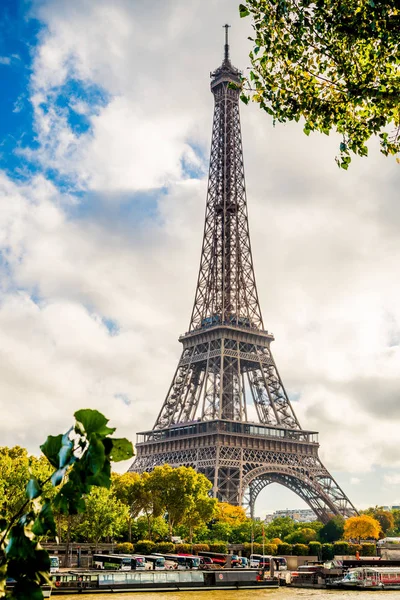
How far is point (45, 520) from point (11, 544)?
301mm

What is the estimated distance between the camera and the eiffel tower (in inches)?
3890

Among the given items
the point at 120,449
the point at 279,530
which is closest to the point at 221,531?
the point at 279,530

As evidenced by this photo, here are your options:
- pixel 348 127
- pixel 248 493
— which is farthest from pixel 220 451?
pixel 348 127

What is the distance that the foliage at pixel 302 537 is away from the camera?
9469cm

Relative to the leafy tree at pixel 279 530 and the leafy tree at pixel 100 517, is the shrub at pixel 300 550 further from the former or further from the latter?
the leafy tree at pixel 100 517

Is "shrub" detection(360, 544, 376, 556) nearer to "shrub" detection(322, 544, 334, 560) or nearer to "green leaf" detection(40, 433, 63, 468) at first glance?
"shrub" detection(322, 544, 334, 560)

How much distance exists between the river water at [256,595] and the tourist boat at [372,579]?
2215 millimetres

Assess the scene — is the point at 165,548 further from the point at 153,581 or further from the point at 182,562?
the point at 153,581

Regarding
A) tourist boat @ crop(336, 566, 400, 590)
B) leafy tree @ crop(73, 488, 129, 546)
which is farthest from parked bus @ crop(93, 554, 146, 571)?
tourist boat @ crop(336, 566, 400, 590)

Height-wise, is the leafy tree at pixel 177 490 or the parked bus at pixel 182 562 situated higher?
the leafy tree at pixel 177 490

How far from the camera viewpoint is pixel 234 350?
107500 mm

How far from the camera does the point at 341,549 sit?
3329 inches

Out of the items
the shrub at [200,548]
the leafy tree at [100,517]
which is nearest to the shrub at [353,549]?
the shrub at [200,548]

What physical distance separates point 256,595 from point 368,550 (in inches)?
1581
